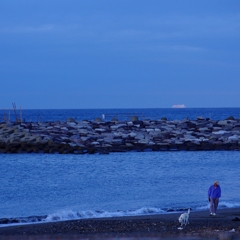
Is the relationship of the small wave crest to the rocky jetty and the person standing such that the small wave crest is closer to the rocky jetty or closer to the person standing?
the person standing

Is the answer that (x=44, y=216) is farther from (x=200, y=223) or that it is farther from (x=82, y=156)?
(x=82, y=156)

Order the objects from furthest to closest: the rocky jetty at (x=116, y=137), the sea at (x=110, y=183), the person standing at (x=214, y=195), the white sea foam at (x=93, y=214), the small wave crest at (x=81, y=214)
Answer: the rocky jetty at (x=116, y=137) → the sea at (x=110, y=183) → the white sea foam at (x=93, y=214) → the small wave crest at (x=81, y=214) → the person standing at (x=214, y=195)

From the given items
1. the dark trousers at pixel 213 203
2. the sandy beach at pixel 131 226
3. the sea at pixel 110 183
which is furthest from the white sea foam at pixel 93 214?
the dark trousers at pixel 213 203

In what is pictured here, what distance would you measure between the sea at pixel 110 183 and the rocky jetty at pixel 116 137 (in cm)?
155

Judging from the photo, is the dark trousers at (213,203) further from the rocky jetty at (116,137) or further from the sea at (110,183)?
the rocky jetty at (116,137)

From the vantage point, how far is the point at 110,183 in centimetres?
2553

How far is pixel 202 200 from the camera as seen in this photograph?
20156 millimetres

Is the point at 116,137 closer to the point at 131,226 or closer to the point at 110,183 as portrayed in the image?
the point at 110,183

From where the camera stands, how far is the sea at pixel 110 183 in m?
18.0

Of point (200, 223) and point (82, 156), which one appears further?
point (82, 156)

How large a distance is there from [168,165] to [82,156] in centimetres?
666

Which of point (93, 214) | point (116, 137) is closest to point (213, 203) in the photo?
point (93, 214)

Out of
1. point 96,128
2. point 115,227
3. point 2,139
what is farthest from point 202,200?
point 96,128

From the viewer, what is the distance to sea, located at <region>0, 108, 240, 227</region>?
1800cm
